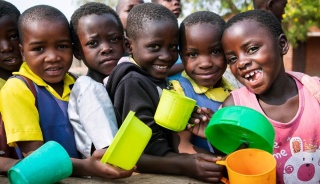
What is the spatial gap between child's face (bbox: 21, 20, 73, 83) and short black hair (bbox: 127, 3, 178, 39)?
1.35ft

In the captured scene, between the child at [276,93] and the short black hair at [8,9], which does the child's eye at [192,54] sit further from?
the short black hair at [8,9]

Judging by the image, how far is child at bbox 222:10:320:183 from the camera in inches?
88.4

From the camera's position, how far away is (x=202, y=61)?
252cm

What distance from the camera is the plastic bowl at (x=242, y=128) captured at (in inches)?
71.3

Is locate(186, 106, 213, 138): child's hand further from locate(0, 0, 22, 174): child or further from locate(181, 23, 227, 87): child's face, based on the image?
locate(0, 0, 22, 174): child

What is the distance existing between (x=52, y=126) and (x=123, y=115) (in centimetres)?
42

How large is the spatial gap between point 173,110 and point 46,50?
0.93 meters

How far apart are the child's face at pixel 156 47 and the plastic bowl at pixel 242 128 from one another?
2.02 feet

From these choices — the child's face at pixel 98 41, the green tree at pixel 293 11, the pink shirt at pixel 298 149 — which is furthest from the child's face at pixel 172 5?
the green tree at pixel 293 11

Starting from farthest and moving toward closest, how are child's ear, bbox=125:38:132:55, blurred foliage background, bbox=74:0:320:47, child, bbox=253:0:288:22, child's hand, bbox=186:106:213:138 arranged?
1. blurred foliage background, bbox=74:0:320:47
2. child, bbox=253:0:288:22
3. child's ear, bbox=125:38:132:55
4. child's hand, bbox=186:106:213:138

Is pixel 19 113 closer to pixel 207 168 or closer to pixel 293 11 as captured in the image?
pixel 207 168

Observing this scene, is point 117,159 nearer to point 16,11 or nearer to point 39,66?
point 39,66

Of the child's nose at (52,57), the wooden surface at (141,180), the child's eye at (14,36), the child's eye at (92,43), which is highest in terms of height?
the child's eye at (14,36)

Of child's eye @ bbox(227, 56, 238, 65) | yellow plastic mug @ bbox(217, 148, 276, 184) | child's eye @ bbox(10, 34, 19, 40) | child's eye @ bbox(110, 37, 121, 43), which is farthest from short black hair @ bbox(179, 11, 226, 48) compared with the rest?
child's eye @ bbox(10, 34, 19, 40)
